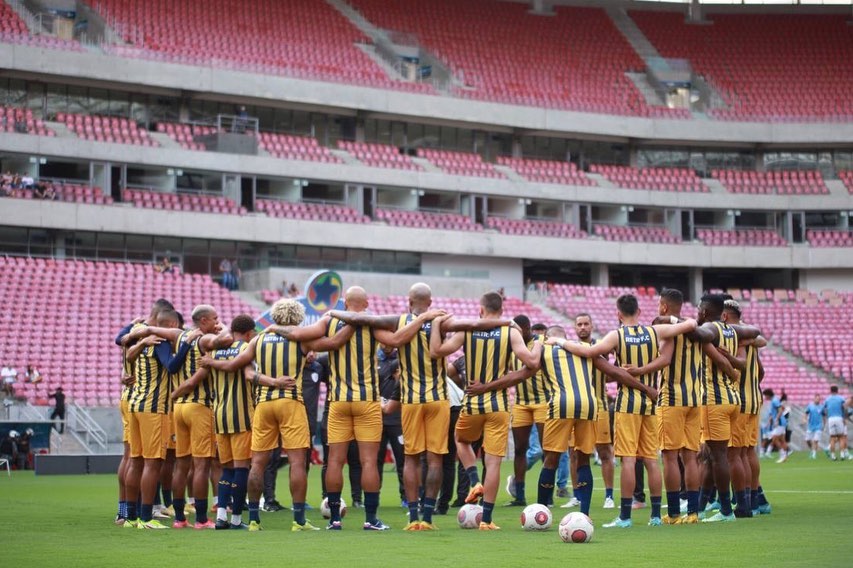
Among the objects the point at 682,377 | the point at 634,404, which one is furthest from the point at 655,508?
the point at 682,377

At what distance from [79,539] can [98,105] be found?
130 feet

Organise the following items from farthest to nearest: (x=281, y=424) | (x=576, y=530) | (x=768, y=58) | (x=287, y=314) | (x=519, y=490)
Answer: (x=768, y=58) < (x=519, y=490) < (x=287, y=314) < (x=281, y=424) < (x=576, y=530)

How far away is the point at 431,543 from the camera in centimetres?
1182

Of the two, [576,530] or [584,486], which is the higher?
[584,486]

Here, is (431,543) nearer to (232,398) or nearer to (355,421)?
(355,421)

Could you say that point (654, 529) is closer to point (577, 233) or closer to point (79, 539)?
point (79, 539)

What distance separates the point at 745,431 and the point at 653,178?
46.3 m

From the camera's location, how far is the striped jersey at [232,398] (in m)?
13.9

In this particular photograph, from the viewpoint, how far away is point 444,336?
13.3 metres

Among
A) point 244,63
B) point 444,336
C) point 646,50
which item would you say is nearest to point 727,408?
point 444,336

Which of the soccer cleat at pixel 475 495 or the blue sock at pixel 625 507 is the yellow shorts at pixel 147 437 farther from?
the blue sock at pixel 625 507

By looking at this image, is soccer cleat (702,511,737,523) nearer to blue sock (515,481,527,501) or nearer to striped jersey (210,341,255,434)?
blue sock (515,481,527,501)

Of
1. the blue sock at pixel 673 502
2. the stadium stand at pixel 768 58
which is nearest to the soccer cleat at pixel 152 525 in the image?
the blue sock at pixel 673 502

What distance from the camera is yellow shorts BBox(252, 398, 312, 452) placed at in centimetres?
1330
